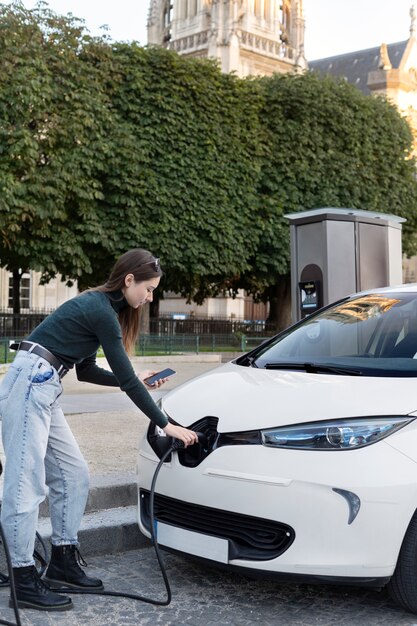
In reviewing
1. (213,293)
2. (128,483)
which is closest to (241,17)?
(213,293)

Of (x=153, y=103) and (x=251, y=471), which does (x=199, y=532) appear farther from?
(x=153, y=103)

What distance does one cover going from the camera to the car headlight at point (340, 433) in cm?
354

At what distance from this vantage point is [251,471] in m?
3.58

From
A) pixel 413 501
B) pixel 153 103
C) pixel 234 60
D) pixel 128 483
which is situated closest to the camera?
pixel 413 501

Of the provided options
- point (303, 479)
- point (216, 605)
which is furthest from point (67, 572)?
point (303, 479)

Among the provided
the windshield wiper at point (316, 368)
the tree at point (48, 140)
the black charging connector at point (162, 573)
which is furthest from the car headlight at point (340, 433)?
the tree at point (48, 140)

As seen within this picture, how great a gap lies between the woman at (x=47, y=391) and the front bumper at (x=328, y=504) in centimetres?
40

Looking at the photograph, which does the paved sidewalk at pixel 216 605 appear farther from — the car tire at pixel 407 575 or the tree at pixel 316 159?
the tree at pixel 316 159

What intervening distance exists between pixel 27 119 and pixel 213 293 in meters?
14.9

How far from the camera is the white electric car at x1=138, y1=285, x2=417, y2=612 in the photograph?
3451 millimetres

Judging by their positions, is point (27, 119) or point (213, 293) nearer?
point (27, 119)

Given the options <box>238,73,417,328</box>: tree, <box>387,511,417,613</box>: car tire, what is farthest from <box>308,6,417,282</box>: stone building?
<box>387,511,417,613</box>: car tire

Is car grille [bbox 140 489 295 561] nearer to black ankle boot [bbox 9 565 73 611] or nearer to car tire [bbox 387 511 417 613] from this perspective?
car tire [bbox 387 511 417 613]

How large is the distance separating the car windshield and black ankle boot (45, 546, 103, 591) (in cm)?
151
